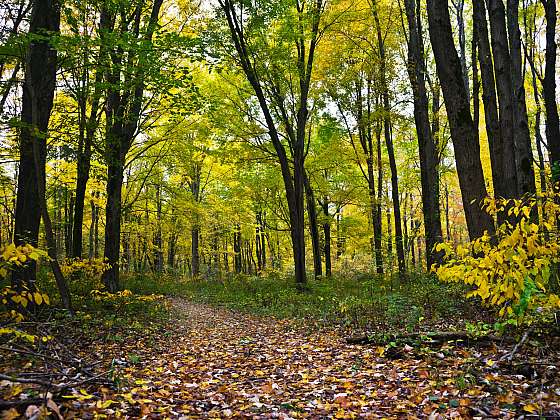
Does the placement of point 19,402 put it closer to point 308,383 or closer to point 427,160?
point 308,383

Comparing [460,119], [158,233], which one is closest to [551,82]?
[460,119]

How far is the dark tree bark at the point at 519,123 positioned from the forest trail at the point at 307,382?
18.2 feet

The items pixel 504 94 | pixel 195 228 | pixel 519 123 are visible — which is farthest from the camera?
pixel 195 228

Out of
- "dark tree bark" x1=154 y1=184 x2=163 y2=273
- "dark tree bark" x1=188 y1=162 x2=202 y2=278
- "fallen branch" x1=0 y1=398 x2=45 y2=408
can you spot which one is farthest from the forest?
"dark tree bark" x1=154 y1=184 x2=163 y2=273

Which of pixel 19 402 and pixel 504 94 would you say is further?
pixel 504 94

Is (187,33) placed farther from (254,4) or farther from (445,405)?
(445,405)

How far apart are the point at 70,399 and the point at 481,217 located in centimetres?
696

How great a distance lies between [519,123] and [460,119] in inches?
138

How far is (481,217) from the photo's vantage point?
7.55m

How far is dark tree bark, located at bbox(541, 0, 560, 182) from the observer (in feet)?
35.9

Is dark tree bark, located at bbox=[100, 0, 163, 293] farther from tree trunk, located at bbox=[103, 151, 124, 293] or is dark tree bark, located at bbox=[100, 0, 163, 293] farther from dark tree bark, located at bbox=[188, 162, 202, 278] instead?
dark tree bark, located at bbox=[188, 162, 202, 278]

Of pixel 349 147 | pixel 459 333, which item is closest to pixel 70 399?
pixel 459 333

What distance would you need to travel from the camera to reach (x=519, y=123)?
9.90 m

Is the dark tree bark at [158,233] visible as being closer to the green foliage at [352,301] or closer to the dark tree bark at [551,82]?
the green foliage at [352,301]
